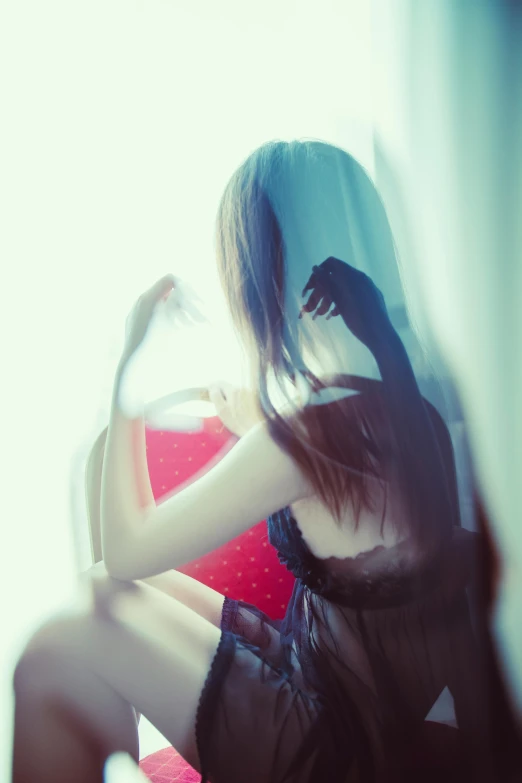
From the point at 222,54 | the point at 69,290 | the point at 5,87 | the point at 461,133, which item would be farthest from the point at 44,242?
the point at 461,133

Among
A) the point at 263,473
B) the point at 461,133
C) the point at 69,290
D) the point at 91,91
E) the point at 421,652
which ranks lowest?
the point at 421,652

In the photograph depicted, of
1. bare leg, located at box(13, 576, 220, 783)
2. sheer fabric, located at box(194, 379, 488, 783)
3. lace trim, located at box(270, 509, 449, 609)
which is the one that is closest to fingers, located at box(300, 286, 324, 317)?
sheer fabric, located at box(194, 379, 488, 783)

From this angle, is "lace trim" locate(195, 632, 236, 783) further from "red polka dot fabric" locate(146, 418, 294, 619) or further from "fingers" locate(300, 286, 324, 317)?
"fingers" locate(300, 286, 324, 317)

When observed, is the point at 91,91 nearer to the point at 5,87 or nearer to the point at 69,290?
the point at 5,87

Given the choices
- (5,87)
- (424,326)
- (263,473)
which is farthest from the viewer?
(424,326)

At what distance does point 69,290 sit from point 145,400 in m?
0.18

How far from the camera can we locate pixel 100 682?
685mm

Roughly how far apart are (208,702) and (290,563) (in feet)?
0.61

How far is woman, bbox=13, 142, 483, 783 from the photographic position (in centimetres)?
66

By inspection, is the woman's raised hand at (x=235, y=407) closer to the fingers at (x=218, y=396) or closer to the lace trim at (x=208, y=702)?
the fingers at (x=218, y=396)

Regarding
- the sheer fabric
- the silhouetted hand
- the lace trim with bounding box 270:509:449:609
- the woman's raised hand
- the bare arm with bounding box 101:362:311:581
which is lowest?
the sheer fabric

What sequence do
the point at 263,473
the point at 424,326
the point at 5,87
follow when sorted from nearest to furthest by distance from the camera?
the point at 263,473 → the point at 5,87 → the point at 424,326

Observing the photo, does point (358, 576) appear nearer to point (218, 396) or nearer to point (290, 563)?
point (290, 563)

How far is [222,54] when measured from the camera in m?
0.84
